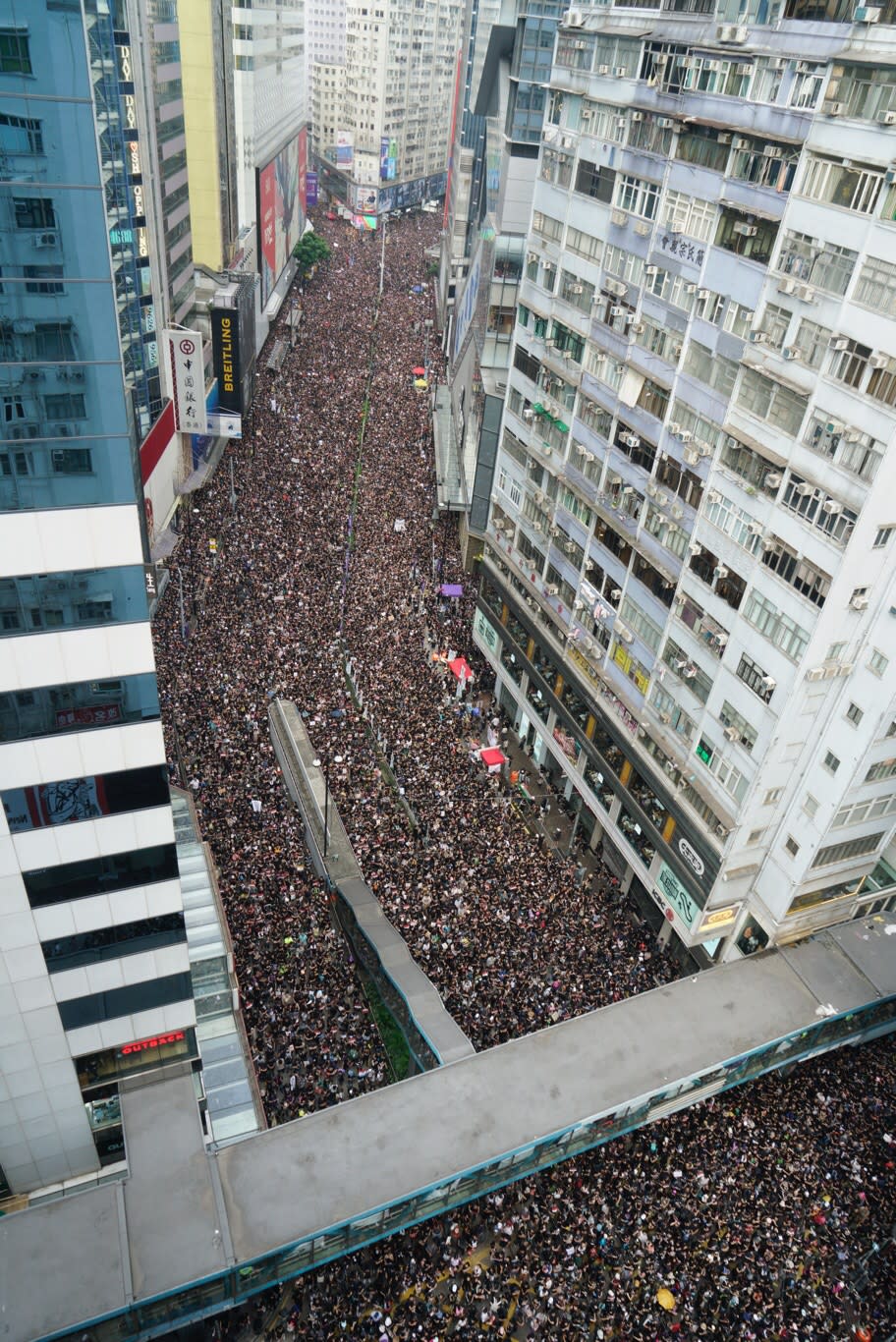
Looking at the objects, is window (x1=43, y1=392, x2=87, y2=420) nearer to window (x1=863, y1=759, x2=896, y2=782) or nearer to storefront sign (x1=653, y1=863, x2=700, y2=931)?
window (x1=863, y1=759, x2=896, y2=782)

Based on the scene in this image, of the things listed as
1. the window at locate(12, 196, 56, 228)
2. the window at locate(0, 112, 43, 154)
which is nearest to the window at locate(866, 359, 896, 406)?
the window at locate(12, 196, 56, 228)

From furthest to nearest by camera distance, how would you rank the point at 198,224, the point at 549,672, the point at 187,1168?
1. the point at 198,224
2. the point at 549,672
3. the point at 187,1168

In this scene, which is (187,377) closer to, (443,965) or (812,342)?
(443,965)

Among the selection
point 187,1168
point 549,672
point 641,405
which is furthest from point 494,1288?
point 641,405

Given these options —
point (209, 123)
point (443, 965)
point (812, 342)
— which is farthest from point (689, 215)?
point (209, 123)

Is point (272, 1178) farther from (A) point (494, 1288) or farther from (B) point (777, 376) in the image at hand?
(B) point (777, 376)

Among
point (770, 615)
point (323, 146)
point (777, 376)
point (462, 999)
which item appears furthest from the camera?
point (323, 146)
